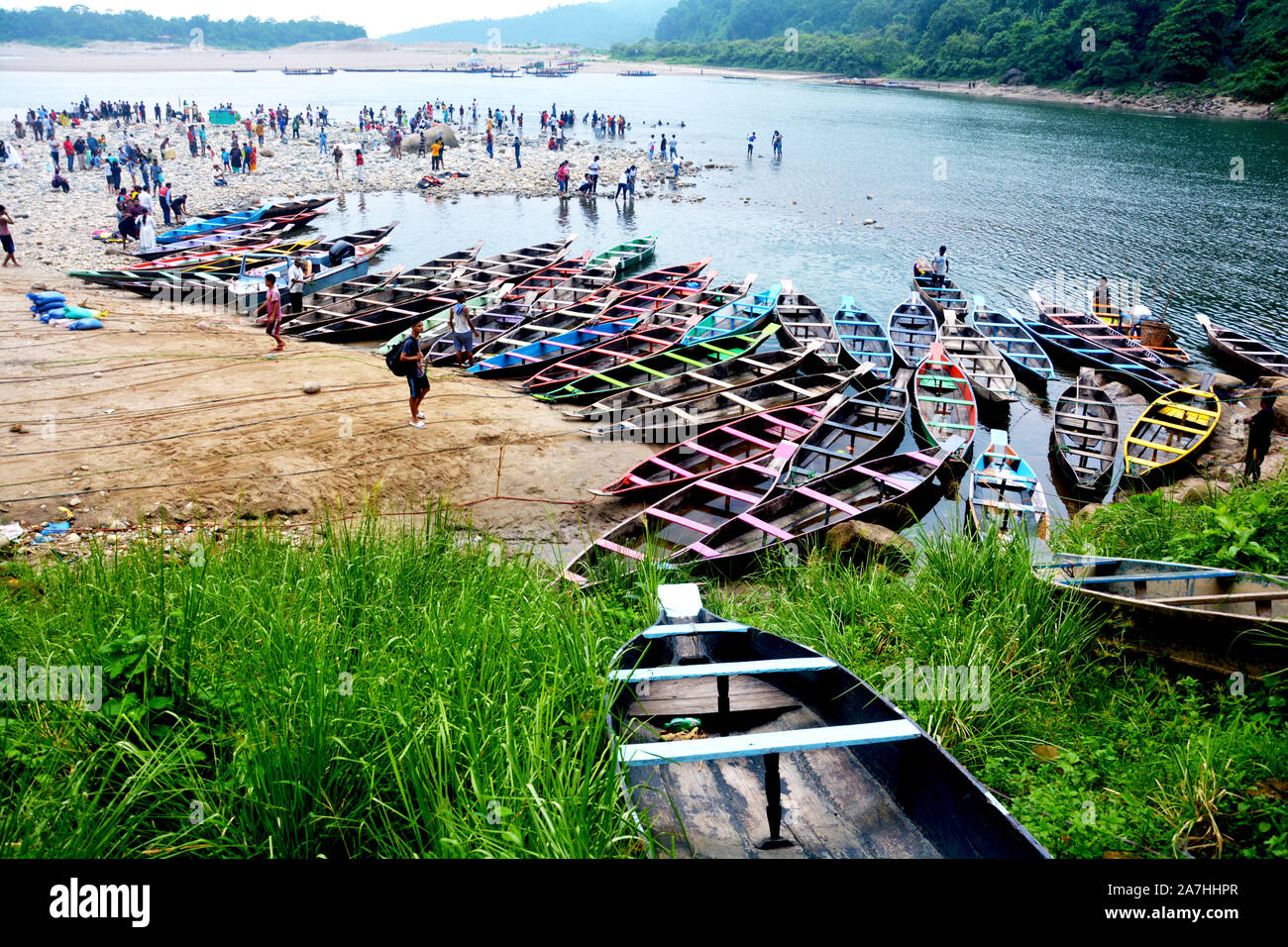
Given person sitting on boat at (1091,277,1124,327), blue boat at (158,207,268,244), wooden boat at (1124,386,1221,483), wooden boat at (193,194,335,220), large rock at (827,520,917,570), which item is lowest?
large rock at (827,520,917,570)

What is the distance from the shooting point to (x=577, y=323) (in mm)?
20547

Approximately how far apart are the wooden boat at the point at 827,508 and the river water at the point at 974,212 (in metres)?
4.63

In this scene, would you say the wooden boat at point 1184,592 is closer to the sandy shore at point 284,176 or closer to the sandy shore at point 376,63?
the sandy shore at point 284,176

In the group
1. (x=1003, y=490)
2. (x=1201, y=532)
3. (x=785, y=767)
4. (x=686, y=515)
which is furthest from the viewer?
(x=1003, y=490)

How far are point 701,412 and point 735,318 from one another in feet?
20.4

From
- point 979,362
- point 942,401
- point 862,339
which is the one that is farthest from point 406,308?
point 979,362

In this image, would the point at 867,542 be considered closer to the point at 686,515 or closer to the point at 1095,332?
the point at 686,515

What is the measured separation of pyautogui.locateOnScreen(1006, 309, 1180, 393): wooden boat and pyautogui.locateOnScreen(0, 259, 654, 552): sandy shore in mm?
12104

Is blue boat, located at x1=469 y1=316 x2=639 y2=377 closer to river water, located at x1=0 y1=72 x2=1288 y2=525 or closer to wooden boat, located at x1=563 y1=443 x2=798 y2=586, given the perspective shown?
wooden boat, located at x1=563 y1=443 x2=798 y2=586

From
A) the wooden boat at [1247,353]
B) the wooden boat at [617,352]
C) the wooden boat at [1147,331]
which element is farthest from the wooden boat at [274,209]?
the wooden boat at [1247,353]

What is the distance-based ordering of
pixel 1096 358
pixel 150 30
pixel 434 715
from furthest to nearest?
pixel 150 30
pixel 1096 358
pixel 434 715

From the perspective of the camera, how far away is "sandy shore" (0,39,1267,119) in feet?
228

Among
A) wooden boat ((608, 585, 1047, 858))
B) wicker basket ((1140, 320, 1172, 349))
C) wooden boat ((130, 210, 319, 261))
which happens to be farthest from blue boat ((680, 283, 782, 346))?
wooden boat ((130, 210, 319, 261))

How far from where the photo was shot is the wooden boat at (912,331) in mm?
19791
